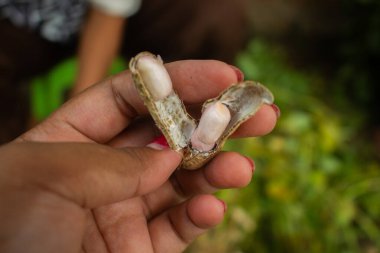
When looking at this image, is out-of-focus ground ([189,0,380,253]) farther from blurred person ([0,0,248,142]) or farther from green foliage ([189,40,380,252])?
blurred person ([0,0,248,142])

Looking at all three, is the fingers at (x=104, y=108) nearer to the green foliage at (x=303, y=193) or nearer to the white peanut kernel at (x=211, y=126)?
the white peanut kernel at (x=211, y=126)

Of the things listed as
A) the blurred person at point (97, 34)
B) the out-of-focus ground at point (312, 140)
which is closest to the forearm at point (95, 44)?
the blurred person at point (97, 34)

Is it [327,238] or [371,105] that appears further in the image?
[371,105]

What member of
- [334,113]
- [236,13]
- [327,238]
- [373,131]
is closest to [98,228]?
[327,238]

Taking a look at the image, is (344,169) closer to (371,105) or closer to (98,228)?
(371,105)

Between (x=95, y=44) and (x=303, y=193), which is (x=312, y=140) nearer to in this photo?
(x=303, y=193)

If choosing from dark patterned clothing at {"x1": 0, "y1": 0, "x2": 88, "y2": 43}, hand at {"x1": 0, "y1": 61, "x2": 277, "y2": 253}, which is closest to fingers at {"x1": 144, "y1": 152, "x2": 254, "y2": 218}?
hand at {"x1": 0, "y1": 61, "x2": 277, "y2": 253}

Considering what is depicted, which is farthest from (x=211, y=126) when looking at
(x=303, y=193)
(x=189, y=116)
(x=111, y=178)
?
(x=303, y=193)
